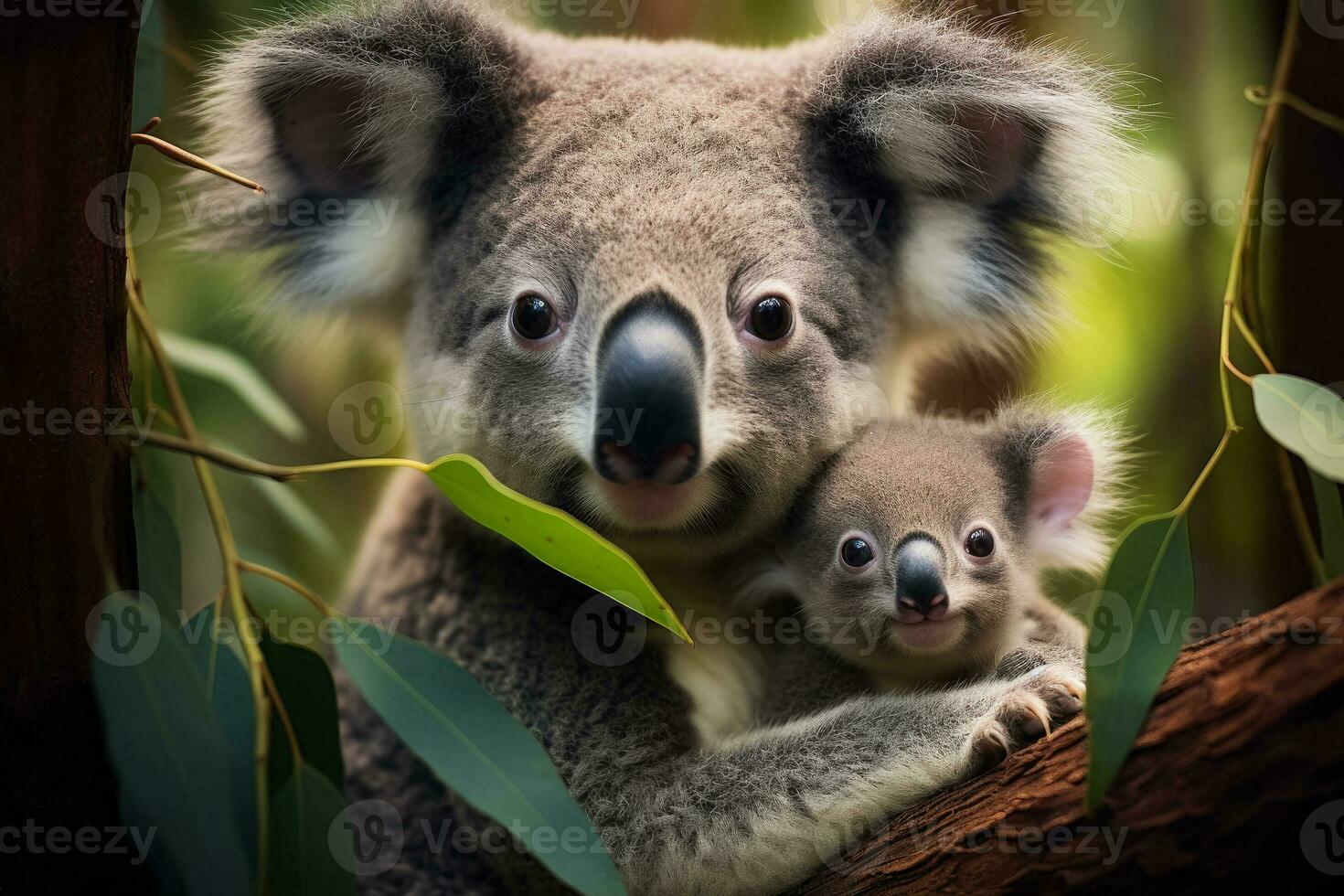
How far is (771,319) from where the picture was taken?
1.70 metres

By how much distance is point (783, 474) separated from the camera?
5.77 feet

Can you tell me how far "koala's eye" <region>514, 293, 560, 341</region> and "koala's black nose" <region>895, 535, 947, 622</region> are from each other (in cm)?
67

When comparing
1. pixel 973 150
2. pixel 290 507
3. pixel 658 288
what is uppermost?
pixel 973 150

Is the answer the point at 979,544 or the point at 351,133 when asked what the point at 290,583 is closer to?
the point at 351,133

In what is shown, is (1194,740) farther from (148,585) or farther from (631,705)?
(148,585)

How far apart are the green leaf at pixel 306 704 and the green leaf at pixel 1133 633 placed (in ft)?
3.61

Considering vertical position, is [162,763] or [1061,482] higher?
[1061,482]

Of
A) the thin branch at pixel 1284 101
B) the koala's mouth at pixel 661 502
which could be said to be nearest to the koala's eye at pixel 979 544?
the koala's mouth at pixel 661 502

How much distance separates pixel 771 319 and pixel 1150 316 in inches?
82.2

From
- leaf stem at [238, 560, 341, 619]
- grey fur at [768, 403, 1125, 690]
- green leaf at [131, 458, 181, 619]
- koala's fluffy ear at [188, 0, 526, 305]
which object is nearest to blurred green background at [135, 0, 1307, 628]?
koala's fluffy ear at [188, 0, 526, 305]

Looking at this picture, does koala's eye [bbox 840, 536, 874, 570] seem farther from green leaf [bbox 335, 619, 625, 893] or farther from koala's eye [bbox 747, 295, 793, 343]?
green leaf [bbox 335, 619, 625, 893]

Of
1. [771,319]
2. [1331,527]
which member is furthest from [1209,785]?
[771,319]

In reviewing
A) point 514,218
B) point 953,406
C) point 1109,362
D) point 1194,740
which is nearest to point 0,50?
point 514,218

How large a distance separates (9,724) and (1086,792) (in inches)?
51.9
